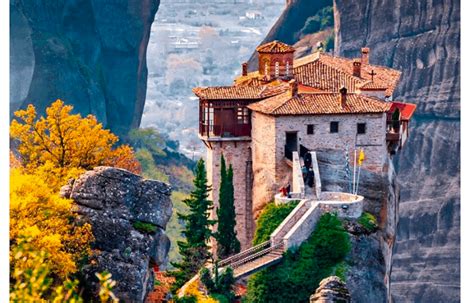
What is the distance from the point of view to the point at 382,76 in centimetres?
10188

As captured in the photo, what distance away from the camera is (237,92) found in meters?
92.6

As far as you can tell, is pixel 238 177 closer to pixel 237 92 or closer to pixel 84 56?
pixel 237 92

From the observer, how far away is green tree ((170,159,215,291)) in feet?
274

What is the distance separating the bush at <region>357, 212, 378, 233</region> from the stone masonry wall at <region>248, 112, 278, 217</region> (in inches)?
155

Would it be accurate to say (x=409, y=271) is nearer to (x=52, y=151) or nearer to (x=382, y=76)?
(x=382, y=76)

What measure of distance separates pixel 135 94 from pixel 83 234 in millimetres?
121119

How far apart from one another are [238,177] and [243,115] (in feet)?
8.69

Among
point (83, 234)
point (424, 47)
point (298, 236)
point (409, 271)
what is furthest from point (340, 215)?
point (424, 47)

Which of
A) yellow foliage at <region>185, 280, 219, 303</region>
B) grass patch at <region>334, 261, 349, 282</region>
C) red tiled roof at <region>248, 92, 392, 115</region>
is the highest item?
red tiled roof at <region>248, 92, 392, 115</region>

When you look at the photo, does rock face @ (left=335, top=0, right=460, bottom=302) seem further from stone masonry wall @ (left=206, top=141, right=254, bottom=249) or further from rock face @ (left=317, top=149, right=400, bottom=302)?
stone masonry wall @ (left=206, top=141, right=254, bottom=249)

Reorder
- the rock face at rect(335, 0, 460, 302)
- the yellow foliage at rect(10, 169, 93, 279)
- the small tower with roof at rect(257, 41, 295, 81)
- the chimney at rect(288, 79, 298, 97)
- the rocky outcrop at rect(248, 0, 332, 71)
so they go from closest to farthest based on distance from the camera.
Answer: the yellow foliage at rect(10, 169, 93, 279), the chimney at rect(288, 79, 298, 97), the small tower with roof at rect(257, 41, 295, 81), the rock face at rect(335, 0, 460, 302), the rocky outcrop at rect(248, 0, 332, 71)

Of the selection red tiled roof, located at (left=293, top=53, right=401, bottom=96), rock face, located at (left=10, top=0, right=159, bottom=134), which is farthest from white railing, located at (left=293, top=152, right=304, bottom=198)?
rock face, located at (left=10, top=0, right=159, bottom=134)

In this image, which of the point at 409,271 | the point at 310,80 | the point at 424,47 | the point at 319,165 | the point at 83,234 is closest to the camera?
the point at 83,234

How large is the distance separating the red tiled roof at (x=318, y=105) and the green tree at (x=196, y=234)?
3943mm
